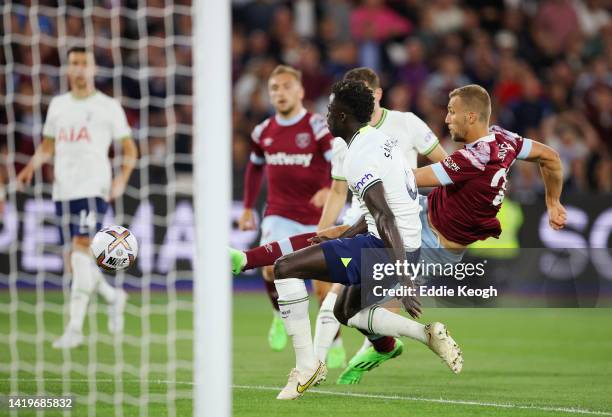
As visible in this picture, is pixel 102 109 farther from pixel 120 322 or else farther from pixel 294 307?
pixel 294 307

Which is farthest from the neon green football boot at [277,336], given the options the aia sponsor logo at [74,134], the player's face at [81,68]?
the player's face at [81,68]

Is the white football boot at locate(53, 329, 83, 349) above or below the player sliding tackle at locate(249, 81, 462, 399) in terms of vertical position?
below

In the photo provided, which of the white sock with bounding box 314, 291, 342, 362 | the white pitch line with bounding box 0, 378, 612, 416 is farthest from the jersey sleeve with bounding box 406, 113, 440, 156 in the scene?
the white pitch line with bounding box 0, 378, 612, 416

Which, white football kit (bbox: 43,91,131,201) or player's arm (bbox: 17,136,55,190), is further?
white football kit (bbox: 43,91,131,201)

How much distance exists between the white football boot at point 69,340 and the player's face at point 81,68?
7.25ft

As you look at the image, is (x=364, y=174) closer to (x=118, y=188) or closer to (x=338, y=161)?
(x=338, y=161)

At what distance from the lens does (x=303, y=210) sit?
992 centimetres

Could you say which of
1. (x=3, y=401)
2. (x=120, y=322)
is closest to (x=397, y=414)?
(x=3, y=401)

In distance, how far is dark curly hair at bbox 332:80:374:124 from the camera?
6805mm

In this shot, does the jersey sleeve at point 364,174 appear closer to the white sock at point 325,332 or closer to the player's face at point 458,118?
the player's face at point 458,118

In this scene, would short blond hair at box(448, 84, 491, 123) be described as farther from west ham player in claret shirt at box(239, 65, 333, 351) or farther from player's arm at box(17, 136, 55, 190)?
player's arm at box(17, 136, 55, 190)

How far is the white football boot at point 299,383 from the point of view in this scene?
686 centimetres

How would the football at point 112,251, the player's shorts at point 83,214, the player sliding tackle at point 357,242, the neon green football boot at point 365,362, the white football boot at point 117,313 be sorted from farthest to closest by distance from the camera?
the white football boot at point 117,313
the player's shorts at point 83,214
the football at point 112,251
the neon green football boot at point 365,362
the player sliding tackle at point 357,242

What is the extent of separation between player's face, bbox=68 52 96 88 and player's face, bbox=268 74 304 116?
1613 millimetres
